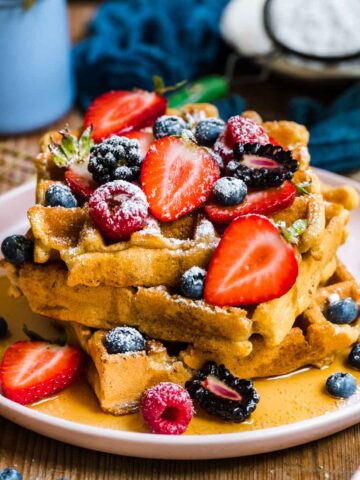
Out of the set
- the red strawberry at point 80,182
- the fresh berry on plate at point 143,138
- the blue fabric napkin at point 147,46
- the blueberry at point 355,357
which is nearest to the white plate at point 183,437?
the blueberry at point 355,357

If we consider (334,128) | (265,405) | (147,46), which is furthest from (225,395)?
(147,46)

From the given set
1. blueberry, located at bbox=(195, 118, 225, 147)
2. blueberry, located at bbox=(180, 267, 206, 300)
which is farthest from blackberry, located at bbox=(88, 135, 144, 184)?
blueberry, located at bbox=(180, 267, 206, 300)

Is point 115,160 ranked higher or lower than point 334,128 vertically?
higher

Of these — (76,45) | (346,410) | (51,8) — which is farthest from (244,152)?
(76,45)

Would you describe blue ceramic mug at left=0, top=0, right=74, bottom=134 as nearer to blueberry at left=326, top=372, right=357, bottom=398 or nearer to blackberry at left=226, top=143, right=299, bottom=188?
blackberry at left=226, top=143, right=299, bottom=188

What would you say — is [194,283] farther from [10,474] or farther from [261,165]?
[10,474]

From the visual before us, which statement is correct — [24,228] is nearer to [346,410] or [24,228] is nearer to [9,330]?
[9,330]
